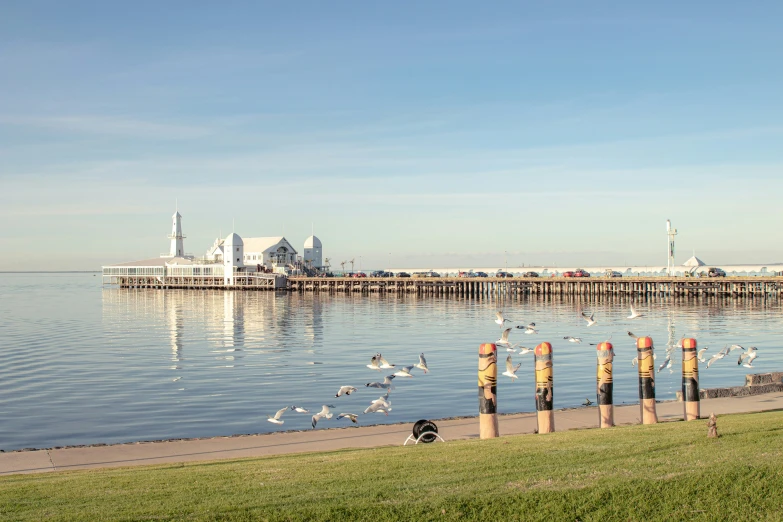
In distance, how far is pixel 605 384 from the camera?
15.6m

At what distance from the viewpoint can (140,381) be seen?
29.2 meters

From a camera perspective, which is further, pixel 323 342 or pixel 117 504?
pixel 323 342

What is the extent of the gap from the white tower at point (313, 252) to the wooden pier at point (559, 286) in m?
26.9

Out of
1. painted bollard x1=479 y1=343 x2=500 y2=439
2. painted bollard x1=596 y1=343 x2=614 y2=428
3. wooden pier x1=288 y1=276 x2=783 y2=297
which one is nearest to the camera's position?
painted bollard x1=479 y1=343 x2=500 y2=439

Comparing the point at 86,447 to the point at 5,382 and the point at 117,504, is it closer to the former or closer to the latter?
the point at 117,504

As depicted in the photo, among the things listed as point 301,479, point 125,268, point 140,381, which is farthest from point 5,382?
point 125,268

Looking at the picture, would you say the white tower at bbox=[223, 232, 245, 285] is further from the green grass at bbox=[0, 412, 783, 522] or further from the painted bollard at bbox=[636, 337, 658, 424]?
the green grass at bbox=[0, 412, 783, 522]

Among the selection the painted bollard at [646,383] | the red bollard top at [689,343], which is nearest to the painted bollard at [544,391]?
the painted bollard at [646,383]

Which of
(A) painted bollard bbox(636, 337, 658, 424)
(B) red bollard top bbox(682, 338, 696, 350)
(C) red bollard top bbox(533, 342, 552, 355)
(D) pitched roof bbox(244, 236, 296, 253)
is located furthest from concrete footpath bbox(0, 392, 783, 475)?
(D) pitched roof bbox(244, 236, 296, 253)

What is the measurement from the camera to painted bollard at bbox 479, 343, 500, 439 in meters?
14.4

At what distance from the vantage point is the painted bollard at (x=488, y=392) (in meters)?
14.4

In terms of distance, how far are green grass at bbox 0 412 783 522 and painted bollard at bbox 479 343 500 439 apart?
74.6 inches

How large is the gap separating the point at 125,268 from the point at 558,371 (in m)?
144

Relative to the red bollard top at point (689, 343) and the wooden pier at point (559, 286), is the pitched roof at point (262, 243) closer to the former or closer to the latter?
the wooden pier at point (559, 286)
